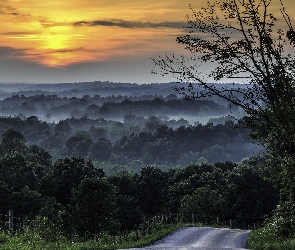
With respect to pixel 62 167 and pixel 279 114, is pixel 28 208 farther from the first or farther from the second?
pixel 279 114

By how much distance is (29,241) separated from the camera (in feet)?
81.4

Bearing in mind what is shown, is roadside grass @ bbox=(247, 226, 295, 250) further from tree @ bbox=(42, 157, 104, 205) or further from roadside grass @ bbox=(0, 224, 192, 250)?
tree @ bbox=(42, 157, 104, 205)

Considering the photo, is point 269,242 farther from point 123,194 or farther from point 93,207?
point 123,194

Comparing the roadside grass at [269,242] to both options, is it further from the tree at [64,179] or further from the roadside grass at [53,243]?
the tree at [64,179]

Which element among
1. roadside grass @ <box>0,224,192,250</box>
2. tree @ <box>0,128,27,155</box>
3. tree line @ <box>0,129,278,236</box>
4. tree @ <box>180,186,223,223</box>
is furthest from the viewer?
tree @ <box>0,128,27,155</box>

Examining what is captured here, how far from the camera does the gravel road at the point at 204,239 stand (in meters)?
31.8

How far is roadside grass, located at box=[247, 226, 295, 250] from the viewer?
25956 mm

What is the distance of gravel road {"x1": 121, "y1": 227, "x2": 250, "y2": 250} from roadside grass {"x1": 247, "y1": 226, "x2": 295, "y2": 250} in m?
0.85

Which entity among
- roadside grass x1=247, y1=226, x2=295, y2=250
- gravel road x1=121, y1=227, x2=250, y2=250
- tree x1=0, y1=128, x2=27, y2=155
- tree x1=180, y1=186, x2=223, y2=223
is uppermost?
tree x1=0, y1=128, x2=27, y2=155

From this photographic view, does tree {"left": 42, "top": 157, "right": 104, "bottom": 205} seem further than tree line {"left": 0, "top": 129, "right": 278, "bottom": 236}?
Yes

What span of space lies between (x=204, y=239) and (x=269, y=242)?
6538mm

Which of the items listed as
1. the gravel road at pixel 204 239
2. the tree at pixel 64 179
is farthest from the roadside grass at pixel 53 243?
the tree at pixel 64 179

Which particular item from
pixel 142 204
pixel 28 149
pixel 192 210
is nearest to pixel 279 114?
pixel 192 210

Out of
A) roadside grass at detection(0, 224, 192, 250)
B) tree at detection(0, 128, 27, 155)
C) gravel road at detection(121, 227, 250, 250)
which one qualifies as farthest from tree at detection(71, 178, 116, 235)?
tree at detection(0, 128, 27, 155)
